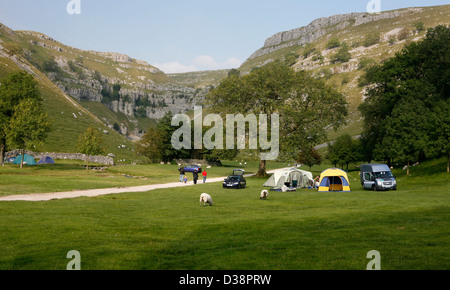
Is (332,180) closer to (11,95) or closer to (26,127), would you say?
(26,127)

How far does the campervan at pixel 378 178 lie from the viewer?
1374 inches

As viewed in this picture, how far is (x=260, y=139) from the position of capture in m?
53.2

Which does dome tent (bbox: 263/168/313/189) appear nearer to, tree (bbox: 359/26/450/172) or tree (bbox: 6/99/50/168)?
tree (bbox: 359/26/450/172)

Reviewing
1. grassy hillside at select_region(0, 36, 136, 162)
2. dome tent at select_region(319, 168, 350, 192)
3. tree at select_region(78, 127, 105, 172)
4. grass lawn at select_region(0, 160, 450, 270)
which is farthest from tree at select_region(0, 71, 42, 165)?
dome tent at select_region(319, 168, 350, 192)

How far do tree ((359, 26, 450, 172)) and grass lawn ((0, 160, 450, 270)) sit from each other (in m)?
31.2

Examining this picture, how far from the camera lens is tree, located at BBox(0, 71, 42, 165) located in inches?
2349

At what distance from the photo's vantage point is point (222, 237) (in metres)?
13.2

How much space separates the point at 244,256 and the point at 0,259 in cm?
745

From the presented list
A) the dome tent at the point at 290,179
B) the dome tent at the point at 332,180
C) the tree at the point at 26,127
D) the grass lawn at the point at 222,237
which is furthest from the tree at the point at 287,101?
the grass lawn at the point at 222,237

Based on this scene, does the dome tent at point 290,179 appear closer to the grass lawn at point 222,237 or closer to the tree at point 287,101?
the tree at point 287,101

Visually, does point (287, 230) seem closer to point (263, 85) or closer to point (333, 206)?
point (333, 206)

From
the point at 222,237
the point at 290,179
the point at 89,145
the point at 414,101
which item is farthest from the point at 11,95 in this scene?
the point at 414,101
